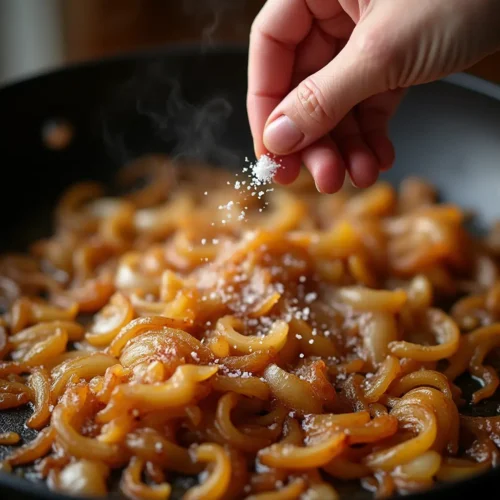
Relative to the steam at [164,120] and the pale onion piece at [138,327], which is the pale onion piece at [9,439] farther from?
the steam at [164,120]

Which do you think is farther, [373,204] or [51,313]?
[373,204]

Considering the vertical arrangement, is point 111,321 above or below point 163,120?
below

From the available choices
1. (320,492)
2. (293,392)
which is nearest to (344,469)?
(320,492)

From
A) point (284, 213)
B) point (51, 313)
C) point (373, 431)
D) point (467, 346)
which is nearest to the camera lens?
point (373, 431)

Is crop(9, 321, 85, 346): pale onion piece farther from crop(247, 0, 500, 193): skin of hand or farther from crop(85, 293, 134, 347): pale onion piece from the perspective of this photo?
crop(247, 0, 500, 193): skin of hand

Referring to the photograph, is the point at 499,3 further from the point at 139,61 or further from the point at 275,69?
the point at 139,61

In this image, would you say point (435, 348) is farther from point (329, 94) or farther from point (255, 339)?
point (329, 94)

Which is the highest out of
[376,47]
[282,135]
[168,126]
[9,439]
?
[376,47]

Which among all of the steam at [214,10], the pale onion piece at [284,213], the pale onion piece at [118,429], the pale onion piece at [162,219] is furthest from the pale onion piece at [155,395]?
the steam at [214,10]
